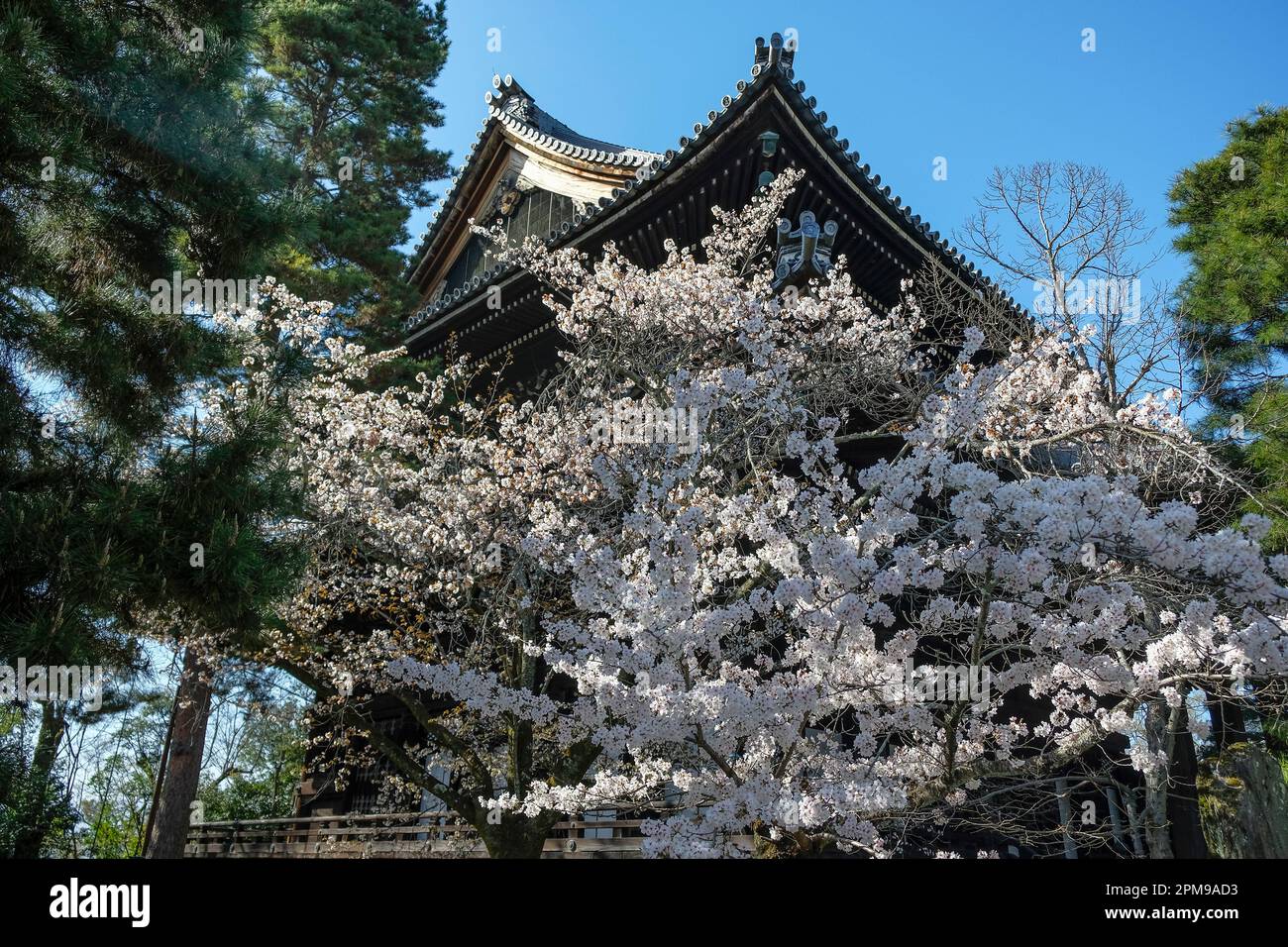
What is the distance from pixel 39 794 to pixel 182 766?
3423mm

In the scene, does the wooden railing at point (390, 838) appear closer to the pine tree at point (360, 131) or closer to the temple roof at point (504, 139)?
the pine tree at point (360, 131)

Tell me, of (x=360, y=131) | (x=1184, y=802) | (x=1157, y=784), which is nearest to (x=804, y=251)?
(x=1157, y=784)

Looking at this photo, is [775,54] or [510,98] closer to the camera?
[775,54]

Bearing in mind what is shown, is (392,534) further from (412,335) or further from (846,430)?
(846,430)

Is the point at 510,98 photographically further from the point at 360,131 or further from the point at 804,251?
the point at 804,251

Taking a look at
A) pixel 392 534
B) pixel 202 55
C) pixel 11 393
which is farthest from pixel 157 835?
pixel 202 55

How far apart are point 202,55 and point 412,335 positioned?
19.6ft

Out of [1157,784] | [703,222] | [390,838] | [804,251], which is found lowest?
[390,838]

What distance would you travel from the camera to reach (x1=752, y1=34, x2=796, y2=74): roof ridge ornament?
9.27 m

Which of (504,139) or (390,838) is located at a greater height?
(504,139)

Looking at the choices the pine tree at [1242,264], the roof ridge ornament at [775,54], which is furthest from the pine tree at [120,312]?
the pine tree at [1242,264]

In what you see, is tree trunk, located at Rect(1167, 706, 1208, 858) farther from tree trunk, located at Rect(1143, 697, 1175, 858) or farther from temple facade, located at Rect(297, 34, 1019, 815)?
temple facade, located at Rect(297, 34, 1019, 815)

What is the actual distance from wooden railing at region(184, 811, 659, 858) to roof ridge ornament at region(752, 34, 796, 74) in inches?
311

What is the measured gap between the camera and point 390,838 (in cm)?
1207
